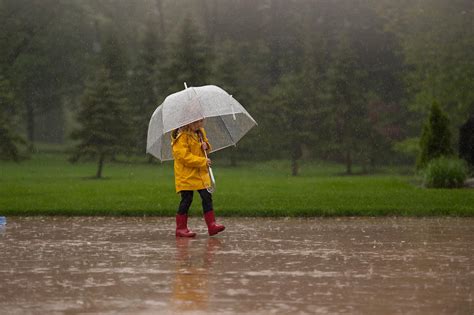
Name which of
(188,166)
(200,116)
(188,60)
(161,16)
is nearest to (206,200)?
(188,166)

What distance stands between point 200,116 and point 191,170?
0.75 metres

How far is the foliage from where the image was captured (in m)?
23.9

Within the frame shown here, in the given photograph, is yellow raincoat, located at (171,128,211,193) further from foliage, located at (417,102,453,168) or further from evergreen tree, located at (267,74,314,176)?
evergreen tree, located at (267,74,314,176)

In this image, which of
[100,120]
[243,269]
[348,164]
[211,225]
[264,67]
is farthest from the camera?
[264,67]

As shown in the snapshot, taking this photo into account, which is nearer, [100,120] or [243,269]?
[243,269]

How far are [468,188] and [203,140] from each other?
951 centimetres

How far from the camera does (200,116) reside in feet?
40.9

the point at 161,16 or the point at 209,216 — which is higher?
the point at 161,16

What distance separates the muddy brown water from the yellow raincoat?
2.24 ft

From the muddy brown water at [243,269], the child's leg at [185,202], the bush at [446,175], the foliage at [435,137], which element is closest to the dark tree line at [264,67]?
the foliage at [435,137]

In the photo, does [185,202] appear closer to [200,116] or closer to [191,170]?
[191,170]

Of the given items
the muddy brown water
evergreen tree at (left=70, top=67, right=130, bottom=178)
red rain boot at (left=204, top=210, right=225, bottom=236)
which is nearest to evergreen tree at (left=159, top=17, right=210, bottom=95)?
evergreen tree at (left=70, top=67, right=130, bottom=178)

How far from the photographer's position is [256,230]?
13.8 meters

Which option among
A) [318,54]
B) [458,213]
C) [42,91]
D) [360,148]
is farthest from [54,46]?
[458,213]
